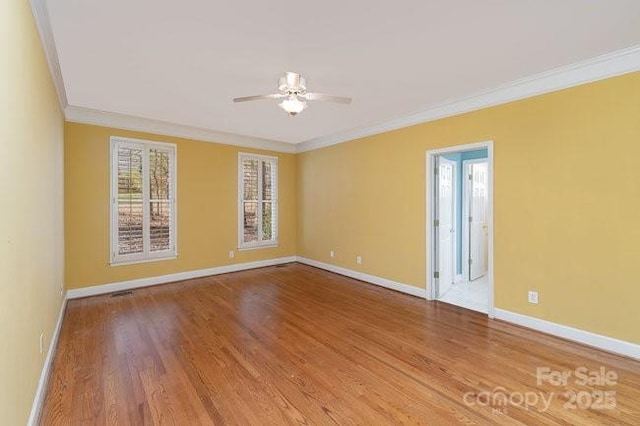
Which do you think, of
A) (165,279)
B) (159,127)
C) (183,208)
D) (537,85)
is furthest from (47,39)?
(537,85)

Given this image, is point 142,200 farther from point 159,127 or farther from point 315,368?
point 315,368

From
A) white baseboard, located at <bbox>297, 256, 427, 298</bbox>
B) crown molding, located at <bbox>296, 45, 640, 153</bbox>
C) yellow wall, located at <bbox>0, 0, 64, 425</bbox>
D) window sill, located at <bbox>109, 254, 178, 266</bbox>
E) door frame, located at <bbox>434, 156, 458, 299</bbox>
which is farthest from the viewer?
door frame, located at <bbox>434, 156, 458, 299</bbox>

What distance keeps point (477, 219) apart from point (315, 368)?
4.12 metres

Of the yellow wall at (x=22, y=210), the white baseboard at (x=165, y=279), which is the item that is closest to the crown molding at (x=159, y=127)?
the yellow wall at (x=22, y=210)

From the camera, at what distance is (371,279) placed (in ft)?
16.3

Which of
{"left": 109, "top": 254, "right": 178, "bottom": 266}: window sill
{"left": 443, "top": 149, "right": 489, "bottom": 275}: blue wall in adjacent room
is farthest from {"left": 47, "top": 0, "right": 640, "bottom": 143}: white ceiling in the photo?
{"left": 109, "top": 254, "right": 178, "bottom": 266}: window sill

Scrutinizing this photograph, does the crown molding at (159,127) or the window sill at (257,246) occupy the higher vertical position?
the crown molding at (159,127)

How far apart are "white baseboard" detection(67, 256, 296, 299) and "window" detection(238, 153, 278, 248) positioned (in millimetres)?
405

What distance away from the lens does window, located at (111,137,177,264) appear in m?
4.50

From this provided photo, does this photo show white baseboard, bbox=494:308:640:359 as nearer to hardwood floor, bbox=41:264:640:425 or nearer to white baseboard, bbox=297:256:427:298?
hardwood floor, bbox=41:264:640:425

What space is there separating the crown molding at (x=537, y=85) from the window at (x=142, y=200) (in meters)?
3.78

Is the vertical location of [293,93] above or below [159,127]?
below

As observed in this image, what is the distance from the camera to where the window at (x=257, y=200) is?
587 centimetres

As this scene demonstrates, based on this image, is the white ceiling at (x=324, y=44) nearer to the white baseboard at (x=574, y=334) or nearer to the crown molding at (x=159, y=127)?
the crown molding at (x=159, y=127)
